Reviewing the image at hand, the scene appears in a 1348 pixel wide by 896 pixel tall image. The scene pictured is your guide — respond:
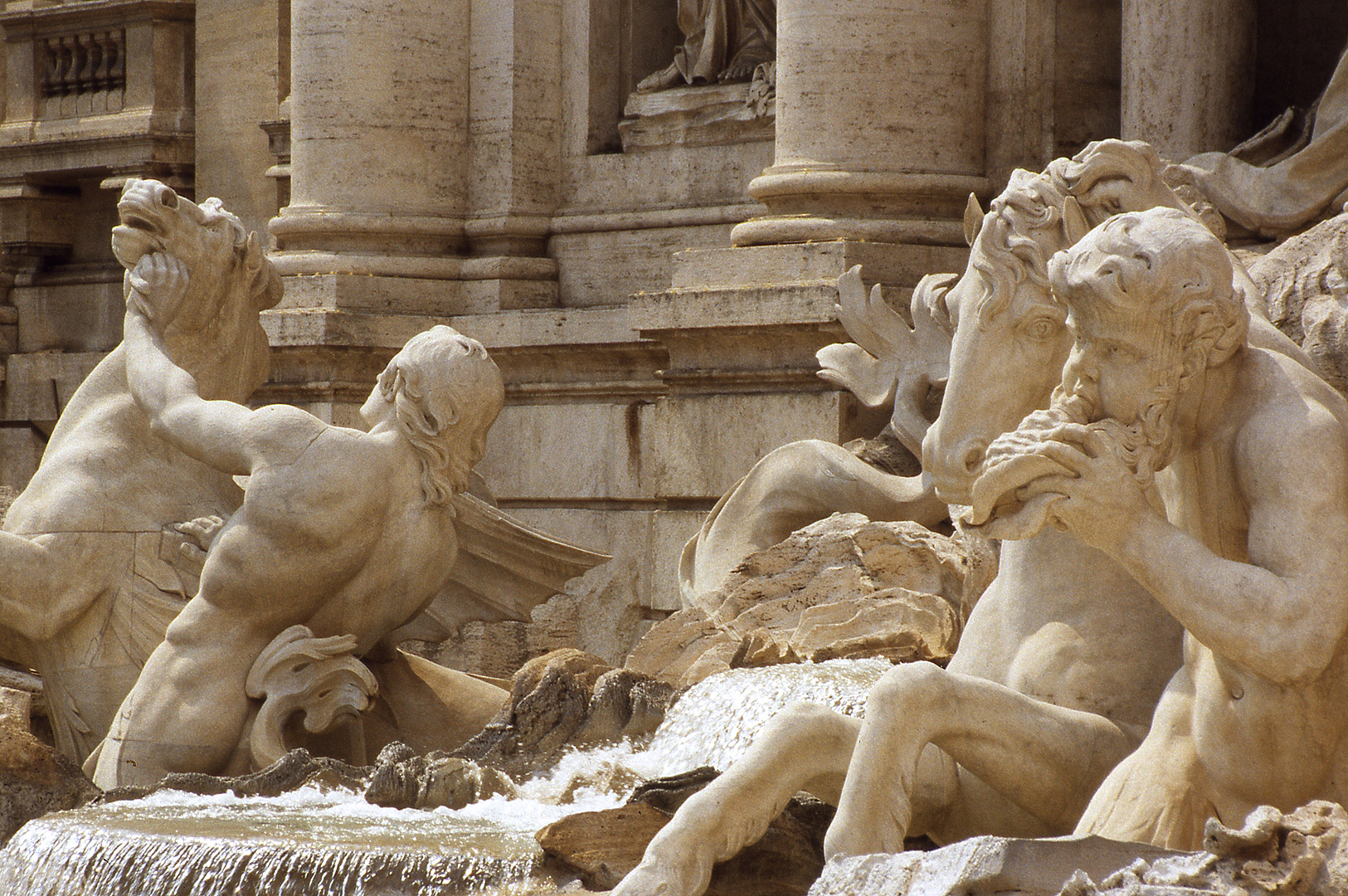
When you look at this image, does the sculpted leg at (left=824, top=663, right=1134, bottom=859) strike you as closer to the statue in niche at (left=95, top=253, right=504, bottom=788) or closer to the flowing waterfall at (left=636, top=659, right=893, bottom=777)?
the flowing waterfall at (left=636, top=659, right=893, bottom=777)

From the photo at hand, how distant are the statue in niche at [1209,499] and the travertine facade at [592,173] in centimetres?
409

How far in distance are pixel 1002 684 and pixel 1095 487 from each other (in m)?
0.67

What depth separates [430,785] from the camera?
5422 millimetres

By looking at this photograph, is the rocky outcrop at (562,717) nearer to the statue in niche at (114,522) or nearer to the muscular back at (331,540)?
the muscular back at (331,540)

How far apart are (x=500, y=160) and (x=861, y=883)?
7.32 m

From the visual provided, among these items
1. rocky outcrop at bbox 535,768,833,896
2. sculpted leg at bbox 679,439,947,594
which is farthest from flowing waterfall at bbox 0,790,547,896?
sculpted leg at bbox 679,439,947,594

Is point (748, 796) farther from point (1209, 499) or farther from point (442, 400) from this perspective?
point (442, 400)

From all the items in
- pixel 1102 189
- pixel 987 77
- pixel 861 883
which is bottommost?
pixel 861 883

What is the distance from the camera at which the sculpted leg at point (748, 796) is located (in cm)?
382

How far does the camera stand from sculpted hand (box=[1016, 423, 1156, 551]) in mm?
→ 3551

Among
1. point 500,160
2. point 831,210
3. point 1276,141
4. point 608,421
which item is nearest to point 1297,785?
point 1276,141

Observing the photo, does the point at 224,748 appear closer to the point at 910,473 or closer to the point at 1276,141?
the point at 910,473

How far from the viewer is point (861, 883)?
346cm

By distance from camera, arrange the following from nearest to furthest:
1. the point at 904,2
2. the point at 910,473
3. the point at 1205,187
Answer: the point at 1205,187 → the point at 910,473 → the point at 904,2
